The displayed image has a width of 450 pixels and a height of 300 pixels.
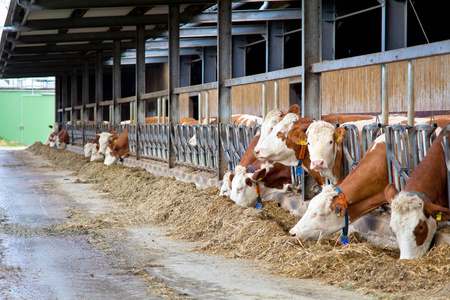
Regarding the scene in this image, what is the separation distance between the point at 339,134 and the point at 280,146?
84cm

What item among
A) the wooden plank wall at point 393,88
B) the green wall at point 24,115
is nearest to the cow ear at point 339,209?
the wooden plank wall at point 393,88

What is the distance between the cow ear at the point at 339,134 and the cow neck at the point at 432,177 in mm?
1083

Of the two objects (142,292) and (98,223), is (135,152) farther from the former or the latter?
(142,292)

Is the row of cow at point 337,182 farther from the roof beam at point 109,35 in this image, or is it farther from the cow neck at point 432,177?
the roof beam at point 109,35

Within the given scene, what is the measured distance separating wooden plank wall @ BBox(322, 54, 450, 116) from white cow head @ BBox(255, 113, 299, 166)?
2.45 meters

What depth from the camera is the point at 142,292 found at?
4250 mm

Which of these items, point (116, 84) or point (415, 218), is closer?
point (415, 218)

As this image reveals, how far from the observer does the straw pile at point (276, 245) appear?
159 inches

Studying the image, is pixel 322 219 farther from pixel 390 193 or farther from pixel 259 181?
pixel 259 181

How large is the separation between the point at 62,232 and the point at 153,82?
22.1 m

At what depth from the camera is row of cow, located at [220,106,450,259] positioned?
4.35 meters

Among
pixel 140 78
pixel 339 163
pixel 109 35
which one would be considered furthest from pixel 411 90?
pixel 109 35

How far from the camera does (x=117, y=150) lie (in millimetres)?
15273

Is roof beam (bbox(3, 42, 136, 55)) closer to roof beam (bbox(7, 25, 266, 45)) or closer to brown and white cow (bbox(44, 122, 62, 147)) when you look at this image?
roof beam (bbox(7, 25, 266, 45))
